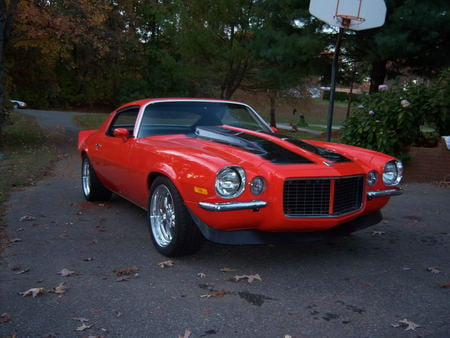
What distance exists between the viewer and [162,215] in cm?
446

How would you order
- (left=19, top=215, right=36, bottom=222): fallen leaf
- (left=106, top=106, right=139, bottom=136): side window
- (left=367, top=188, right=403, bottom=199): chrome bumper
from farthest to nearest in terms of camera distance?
1. (left=106, top=106, right=139, bottom=136): side window
2. (left=19, top=215, right=36, bottom=222): fallen leaf
3. (left=367, top=188, right=403, bottom=199): chrome bumper

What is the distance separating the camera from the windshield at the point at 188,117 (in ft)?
17.3

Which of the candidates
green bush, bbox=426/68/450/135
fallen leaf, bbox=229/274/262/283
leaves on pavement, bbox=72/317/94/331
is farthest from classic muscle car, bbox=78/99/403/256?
green bush, bbox=426/68/450/135

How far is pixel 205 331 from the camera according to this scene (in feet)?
9.63

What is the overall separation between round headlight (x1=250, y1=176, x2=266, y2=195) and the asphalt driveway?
27.8 inches

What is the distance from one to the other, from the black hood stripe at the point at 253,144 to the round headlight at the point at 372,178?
0.66m

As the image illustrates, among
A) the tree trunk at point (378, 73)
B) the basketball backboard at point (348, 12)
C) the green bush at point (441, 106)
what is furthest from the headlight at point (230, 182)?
the tree trunk at point (378, 73)

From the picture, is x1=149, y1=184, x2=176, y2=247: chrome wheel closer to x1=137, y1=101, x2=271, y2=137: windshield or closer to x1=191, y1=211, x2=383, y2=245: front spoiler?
x1=191, y1=211, x2=383, y2=245: front spoiler

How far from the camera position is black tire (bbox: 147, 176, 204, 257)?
4.01 metres

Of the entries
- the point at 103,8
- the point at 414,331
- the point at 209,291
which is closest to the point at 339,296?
the point at 414,331

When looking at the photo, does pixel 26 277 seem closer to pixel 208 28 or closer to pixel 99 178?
pixel 99 178

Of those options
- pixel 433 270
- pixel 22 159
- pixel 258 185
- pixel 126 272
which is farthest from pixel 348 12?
pixel 22 159

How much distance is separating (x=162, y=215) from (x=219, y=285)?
1065 mm

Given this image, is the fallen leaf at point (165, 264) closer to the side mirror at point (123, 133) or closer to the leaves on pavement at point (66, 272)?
the leaves on pavement at point (66, 272)
